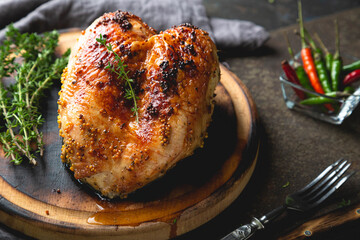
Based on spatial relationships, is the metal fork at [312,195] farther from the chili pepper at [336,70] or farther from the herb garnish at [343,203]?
the chili pepper at [336,70]

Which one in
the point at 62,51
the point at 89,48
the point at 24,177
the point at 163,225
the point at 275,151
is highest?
the point at 89,48

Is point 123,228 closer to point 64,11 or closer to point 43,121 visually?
point 43,121

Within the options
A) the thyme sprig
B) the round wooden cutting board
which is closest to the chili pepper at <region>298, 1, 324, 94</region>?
the round wooden cutting board

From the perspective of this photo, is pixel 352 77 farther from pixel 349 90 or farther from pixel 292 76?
pixel 292 76

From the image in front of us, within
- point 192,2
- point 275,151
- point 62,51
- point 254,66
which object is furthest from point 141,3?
point 275,151

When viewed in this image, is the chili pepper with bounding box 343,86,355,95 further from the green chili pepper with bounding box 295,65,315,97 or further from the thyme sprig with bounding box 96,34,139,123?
the thyme sprig with bounding box 96,34,139,123

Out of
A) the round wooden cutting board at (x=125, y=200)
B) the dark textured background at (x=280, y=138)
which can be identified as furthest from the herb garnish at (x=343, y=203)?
the round wooden cutting board at (x=125, y=200)
